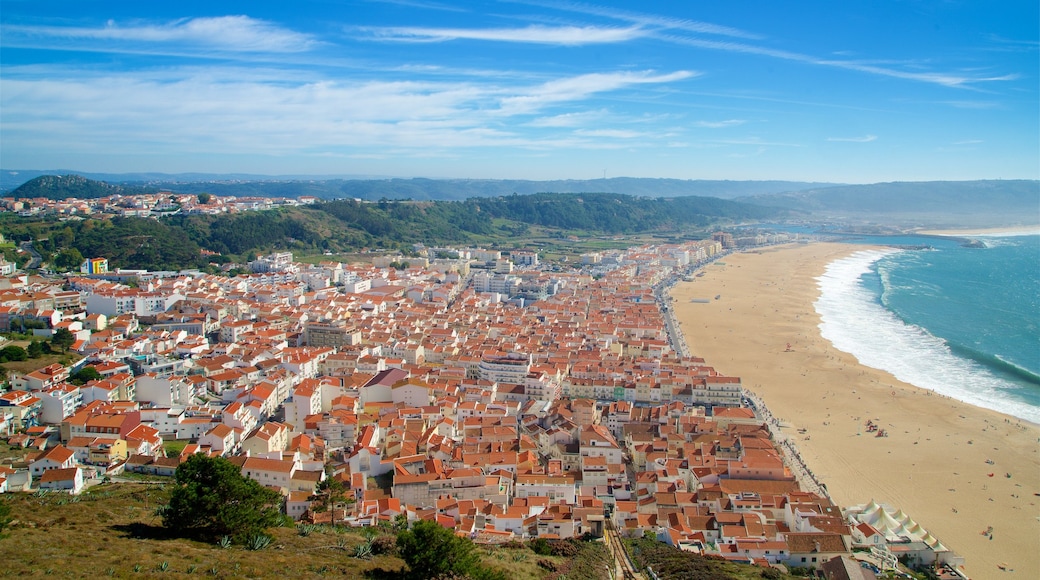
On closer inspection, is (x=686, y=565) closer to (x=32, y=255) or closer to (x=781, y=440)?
(x=781, y=440)

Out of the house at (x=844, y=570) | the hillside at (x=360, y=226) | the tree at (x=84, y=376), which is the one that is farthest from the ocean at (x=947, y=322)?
the hillside at (x=360, y=226)

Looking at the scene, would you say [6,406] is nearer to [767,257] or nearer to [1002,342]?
[1002,342]

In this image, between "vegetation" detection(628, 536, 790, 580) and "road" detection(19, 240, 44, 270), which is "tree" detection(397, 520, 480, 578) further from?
"road" detection(19, 240, 44, 270)

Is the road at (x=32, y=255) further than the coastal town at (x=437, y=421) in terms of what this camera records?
Yes

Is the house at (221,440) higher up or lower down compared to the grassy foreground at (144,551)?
lower down

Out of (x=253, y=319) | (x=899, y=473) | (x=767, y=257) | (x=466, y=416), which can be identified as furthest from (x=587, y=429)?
(x=767, y=257)

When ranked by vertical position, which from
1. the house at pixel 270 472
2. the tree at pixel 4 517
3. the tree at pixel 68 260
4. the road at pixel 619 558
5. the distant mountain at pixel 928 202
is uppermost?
the distant mountain at pixel 928 202

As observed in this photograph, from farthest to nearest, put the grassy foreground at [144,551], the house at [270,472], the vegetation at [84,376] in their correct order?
the vegetation at [84,376] < the house at [270,472] < the grassy foreground at [144,551]

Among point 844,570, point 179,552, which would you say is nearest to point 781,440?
point 844,570

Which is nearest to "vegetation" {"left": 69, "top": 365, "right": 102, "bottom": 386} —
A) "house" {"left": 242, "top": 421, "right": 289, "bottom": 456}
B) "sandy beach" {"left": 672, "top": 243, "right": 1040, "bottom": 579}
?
"house" {"left": 242, "top": 421, "right": 289, "bottom": 456}

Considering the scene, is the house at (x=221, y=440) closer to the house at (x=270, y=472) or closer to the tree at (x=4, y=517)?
the house at (x=270, y=472)
